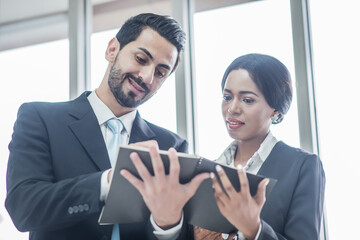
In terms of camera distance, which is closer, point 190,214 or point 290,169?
point 190,214

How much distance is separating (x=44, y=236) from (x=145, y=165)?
0.58 metres

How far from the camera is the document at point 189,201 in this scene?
1314 millimetres

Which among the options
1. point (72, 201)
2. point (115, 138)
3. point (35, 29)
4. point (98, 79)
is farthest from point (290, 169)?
point (35, 29)

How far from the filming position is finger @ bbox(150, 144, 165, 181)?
130 cm

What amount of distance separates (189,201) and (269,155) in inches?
23.4

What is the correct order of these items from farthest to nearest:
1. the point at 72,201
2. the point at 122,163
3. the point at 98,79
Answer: the point at 98,79
the point at 72,201
the point at 122,163

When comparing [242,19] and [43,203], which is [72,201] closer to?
[43,203]

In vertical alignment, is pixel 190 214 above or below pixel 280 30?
below

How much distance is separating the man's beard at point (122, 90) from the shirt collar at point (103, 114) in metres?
0.06

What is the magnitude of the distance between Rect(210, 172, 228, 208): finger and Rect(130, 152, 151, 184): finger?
0.20 meters

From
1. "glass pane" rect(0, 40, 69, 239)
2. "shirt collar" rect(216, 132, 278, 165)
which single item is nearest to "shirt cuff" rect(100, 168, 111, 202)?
"shirt collar" rect(216, 132, 278, 165)

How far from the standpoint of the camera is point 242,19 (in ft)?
9.48

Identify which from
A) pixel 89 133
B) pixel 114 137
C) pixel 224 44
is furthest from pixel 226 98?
pixel 224 44

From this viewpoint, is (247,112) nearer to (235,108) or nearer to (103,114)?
(235,108)
